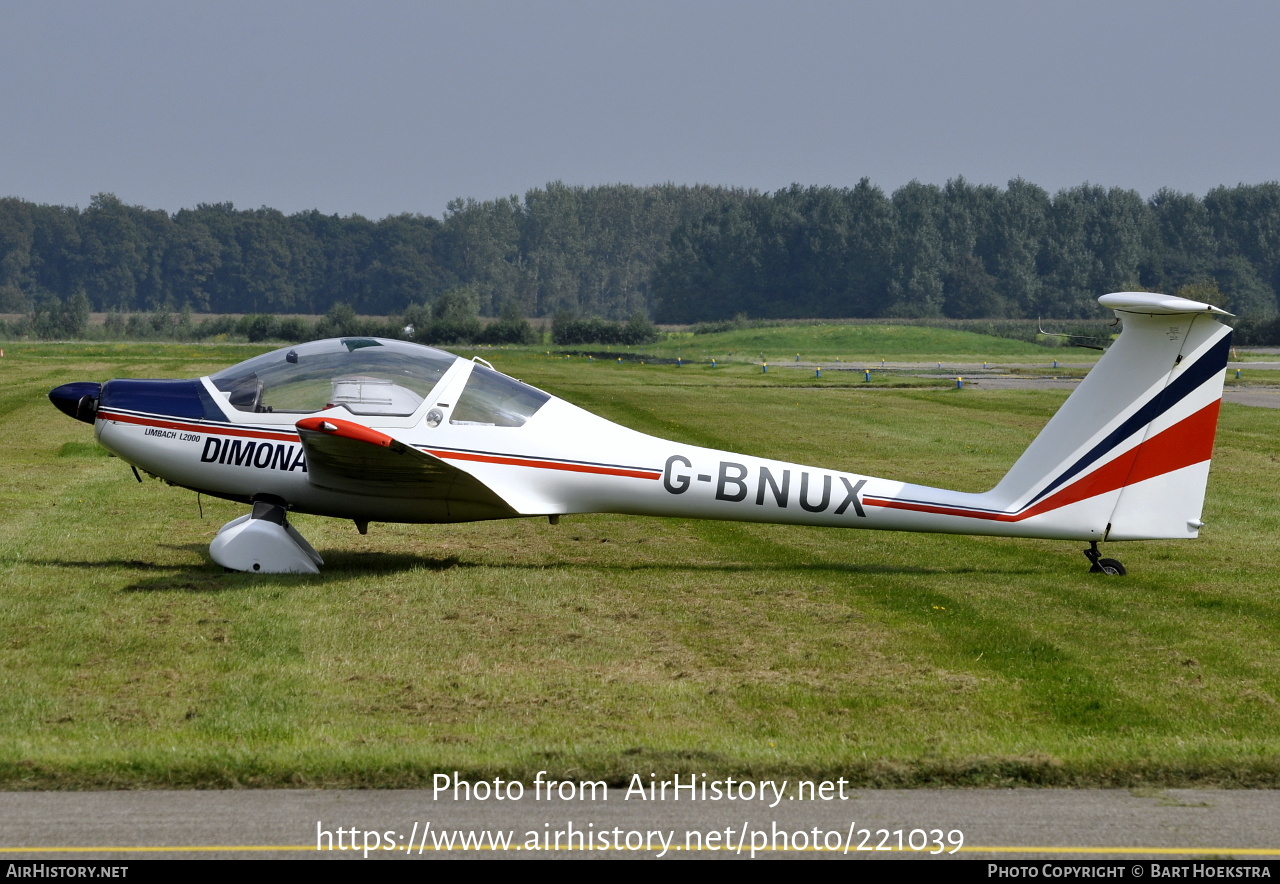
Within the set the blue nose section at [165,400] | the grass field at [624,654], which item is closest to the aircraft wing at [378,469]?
the grass field at [624,654]

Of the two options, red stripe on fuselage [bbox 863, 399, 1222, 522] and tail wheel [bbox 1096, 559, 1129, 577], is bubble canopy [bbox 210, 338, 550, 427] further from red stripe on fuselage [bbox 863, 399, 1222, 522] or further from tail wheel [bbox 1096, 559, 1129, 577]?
tail wheel [bbox 1096, 559, 1129, 577]

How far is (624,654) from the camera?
905 centimetres

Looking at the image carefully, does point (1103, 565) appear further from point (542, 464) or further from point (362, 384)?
point (362, 384)

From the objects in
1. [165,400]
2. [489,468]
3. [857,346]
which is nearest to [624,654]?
[489,468]

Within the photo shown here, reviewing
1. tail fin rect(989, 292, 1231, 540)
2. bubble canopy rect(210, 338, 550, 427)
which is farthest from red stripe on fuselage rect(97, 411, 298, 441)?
tail fin rect(989, 292, 1231, 540)

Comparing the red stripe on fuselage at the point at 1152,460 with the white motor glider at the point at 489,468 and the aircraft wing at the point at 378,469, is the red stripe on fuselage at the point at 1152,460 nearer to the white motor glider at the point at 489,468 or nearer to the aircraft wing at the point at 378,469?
the white motor glider at the point at 489,468

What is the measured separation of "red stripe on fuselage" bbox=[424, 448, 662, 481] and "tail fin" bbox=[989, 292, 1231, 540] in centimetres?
352

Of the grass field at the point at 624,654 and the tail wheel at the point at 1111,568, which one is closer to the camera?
the grass field at the point at 624,654

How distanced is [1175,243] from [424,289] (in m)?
110

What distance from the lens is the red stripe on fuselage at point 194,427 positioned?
11750mm

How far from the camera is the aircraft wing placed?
10.8 m

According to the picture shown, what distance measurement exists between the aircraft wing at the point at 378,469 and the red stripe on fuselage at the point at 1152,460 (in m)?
5.19

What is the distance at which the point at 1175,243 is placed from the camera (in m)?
168

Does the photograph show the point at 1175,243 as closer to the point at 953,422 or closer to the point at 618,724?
the point at 953,422
